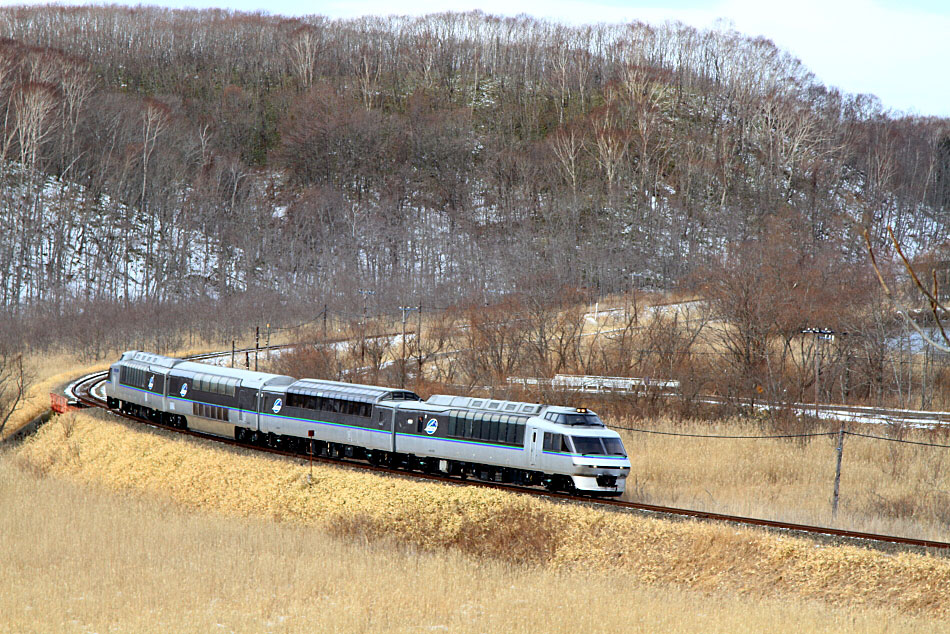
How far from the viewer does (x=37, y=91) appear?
84812 mm

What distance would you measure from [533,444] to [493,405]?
2.33 m

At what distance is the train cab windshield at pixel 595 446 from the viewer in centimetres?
2544

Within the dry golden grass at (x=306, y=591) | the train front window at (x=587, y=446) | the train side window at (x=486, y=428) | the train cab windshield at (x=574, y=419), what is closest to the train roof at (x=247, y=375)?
the dry golden grass at (x=306, y=591)

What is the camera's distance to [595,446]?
25.6m

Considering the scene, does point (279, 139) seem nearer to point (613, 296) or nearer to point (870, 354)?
point (613, 296)

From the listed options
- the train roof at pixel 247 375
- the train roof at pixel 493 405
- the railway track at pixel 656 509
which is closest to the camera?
the railway track at pixel 656 509

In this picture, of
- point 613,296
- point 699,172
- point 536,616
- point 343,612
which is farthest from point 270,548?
point 699,172

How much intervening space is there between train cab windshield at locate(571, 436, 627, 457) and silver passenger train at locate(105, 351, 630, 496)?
3cm

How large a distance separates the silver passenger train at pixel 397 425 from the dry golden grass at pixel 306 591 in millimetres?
3638

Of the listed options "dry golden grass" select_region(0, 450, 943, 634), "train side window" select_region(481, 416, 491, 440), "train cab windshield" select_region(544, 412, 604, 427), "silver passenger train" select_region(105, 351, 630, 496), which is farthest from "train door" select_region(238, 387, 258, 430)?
"train cab windshield" select_region(544, 412, 604, 427)

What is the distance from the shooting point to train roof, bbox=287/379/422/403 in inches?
1187

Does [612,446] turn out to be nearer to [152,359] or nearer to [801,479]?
[801,479]

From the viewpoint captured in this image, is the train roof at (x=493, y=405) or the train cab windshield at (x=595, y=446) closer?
the train cab windshield at (x=595, y=446)

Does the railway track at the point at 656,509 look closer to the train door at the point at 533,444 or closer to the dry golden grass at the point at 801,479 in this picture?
the train door at the point at 533,444
